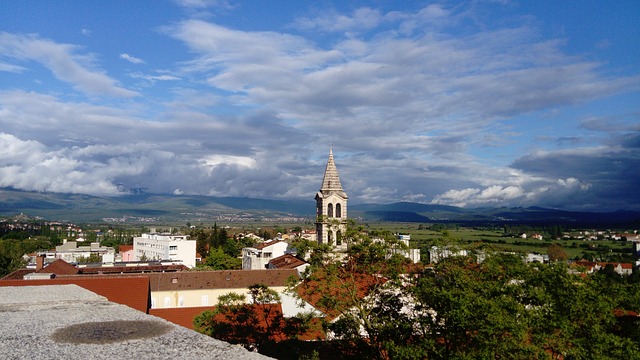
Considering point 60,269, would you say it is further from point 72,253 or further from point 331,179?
point 72,253

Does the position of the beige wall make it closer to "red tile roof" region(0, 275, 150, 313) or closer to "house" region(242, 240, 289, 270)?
"red tile roof" region(0, 275, 150, 313)

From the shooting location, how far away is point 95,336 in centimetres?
1052

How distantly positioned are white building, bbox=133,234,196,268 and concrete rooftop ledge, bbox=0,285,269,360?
279 ft

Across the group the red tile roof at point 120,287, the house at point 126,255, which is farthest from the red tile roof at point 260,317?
the house at point 126,255

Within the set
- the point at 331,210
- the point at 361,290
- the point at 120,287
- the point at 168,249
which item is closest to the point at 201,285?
the point at 120,287

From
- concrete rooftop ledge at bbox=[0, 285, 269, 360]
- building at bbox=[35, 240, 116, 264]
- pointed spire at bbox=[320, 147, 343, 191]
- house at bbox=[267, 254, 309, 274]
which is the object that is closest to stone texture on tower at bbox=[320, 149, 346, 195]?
pointed spire at bbox=[320, 147, 343, 191]

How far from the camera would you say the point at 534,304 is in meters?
19.3

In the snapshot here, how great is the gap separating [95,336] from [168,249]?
9192 centimetres

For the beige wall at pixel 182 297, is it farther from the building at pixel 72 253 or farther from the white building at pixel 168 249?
the building at pixel 72 253

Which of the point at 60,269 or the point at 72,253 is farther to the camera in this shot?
the point at 72,253

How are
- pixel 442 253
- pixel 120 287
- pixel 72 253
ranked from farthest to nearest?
pixel 72 253 < pixel 120 287 < pixel 442 253

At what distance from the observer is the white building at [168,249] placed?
318 ft

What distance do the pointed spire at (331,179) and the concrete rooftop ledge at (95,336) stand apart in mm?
45262

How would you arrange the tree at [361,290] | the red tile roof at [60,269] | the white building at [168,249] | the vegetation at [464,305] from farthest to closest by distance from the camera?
the white building at [168,249] → the red tile roof at [60,269] → the tree at [361,290] → the vegetation at [464,305]
